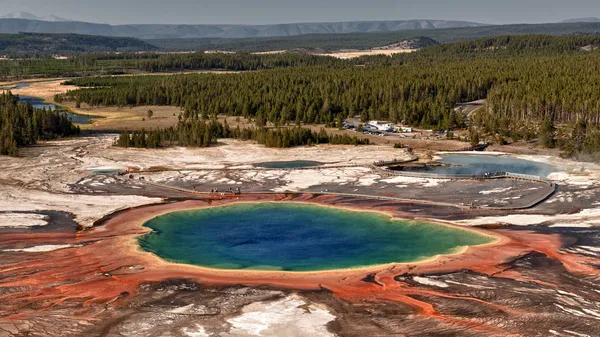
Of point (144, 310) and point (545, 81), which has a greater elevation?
point (545, 81)

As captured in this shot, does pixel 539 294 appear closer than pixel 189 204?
Yes

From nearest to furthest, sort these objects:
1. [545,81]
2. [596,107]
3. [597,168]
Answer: [597,168] < [596,107] < [545,81]

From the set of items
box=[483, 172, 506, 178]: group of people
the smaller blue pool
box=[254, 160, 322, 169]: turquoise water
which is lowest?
box=[254, 160, 322, 169]: turquoise water

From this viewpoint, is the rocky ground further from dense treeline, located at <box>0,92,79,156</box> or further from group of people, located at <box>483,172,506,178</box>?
dense treeline, located at <box>0,92,79,156</box>

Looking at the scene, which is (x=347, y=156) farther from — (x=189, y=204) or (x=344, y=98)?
(x=344, y=98)

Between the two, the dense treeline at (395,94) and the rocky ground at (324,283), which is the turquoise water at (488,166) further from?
the dense treeline at (395,94)

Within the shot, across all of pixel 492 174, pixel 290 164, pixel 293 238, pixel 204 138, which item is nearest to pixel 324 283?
pixel 293 238

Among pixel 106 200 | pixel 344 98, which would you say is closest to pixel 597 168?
pixel 106 200

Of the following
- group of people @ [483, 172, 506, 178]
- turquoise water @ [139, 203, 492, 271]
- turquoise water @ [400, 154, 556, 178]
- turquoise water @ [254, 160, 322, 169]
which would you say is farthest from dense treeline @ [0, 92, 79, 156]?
group of people @ [483, 172, 506, 178]
